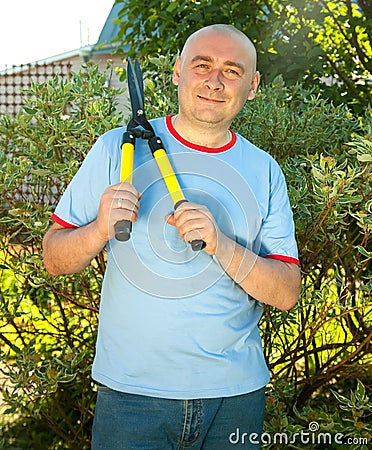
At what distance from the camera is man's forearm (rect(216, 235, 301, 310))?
76.0 inches

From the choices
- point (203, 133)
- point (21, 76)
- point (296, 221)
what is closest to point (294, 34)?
point (296, 221)

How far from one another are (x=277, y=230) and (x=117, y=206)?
528 mm

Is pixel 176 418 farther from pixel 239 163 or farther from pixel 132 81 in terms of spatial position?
pixel 132 81

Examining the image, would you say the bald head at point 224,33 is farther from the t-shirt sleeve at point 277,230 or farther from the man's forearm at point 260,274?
the man's forearm at point 260,274

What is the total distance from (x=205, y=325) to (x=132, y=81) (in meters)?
0.74

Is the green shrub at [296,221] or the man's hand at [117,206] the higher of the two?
the man's hand at [117,206]

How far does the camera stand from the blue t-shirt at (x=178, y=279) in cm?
195

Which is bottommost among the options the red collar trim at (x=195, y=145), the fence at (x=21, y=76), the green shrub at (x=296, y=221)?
the fence at (x=21, y=76)

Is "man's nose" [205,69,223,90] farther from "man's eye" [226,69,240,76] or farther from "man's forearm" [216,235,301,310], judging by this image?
"man's forearm" [216,235,301,310]

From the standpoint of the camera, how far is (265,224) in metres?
2.12

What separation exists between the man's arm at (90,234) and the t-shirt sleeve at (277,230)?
0.46m

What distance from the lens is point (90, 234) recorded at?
189 centimetres
